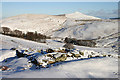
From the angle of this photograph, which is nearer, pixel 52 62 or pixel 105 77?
pixel 105 77

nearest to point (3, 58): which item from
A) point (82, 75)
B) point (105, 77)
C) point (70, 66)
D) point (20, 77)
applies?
point (20, 77)

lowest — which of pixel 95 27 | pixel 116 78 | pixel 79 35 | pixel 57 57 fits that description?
pixel 116 78

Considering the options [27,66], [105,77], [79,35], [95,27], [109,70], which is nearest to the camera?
[105,77]

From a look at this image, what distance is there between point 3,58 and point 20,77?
5.49m

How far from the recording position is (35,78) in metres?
5.31

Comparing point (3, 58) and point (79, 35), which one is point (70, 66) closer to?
point (3, 58)

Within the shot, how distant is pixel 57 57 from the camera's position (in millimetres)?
8219

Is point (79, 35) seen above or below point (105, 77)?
above

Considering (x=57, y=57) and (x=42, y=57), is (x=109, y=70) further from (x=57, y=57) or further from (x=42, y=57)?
(x=42, y=57)

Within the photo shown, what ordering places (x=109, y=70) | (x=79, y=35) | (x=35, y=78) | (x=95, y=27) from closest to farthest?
(x=35, y=78) < (x=109, y=70) < (x=79, y=35) < (x=95, y=27)

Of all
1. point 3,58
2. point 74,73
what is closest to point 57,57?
point 74,73

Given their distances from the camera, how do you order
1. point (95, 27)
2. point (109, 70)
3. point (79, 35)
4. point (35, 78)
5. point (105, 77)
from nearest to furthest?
point (35, 78) < point (105, 77) < point (109, 70) < point (79, 35) < point (95, 27)

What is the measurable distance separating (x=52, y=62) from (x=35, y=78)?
2.51m

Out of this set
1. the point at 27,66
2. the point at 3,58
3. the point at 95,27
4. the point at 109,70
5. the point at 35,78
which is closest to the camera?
the point at 35,78
